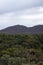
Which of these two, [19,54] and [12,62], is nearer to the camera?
[12,62]

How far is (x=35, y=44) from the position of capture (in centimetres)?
3812

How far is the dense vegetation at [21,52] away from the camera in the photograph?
21.7m

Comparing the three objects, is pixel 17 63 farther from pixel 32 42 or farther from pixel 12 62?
pixel 32 42

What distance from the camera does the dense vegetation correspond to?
2175 cm

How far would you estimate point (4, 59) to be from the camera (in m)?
22.1

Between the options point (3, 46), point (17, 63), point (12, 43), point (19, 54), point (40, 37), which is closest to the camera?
point (17, 63)

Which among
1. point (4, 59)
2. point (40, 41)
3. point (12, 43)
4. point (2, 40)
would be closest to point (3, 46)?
point (12, 43)

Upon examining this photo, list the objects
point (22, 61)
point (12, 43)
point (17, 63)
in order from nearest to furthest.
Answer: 1. point (17, 63)
2. point (22, 61)
3. point (12, 43)

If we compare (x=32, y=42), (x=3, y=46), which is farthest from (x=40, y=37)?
(x=3, y=46)

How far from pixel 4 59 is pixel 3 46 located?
11945 mm

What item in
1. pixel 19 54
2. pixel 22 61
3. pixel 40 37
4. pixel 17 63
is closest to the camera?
pixel 17 63

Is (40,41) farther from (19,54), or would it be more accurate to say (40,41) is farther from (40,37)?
(19,54)

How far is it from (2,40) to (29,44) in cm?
450

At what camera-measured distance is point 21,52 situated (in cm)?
2756
